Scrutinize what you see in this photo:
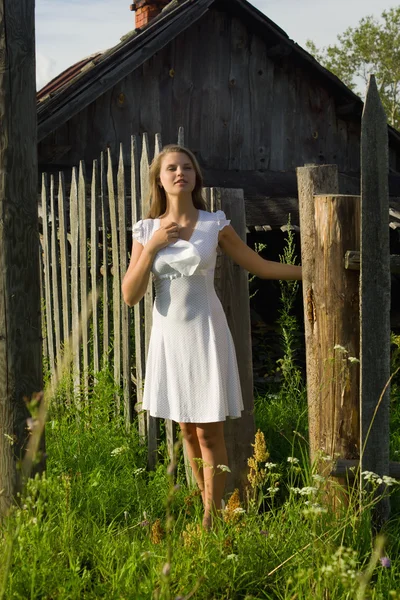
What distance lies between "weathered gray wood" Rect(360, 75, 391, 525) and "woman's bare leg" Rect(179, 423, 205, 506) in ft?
2.63

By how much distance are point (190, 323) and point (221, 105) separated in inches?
275

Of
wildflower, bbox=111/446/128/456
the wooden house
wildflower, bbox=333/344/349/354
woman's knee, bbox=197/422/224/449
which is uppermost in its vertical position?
the wooden house

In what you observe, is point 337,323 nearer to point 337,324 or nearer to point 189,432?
point 337,324

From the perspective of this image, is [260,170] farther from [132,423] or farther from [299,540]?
[299,540]

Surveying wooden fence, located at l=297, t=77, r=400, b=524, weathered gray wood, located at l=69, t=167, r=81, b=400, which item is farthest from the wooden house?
wooden fence, located at l=297, t=77, r=400, b=524

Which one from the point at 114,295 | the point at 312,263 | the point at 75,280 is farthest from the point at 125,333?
the point at 312,263

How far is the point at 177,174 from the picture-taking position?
12.4 ft

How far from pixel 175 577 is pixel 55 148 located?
6809mm

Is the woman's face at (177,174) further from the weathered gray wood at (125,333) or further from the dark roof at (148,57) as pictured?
the dark roof at (148,57)

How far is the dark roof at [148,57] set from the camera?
8.41m

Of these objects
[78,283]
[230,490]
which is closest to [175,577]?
[230,490]

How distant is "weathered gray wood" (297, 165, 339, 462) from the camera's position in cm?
353

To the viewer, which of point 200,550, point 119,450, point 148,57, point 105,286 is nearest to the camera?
point 200,550

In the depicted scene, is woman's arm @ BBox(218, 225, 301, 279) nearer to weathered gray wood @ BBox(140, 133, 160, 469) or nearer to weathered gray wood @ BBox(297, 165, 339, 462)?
weathered gray wood @ BBox(297, 165, 339, 462)
